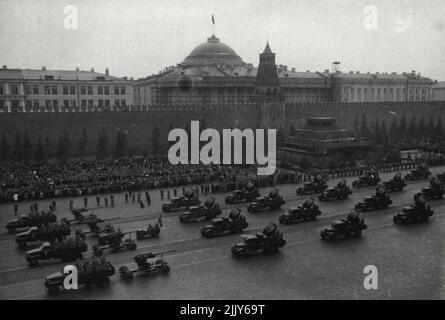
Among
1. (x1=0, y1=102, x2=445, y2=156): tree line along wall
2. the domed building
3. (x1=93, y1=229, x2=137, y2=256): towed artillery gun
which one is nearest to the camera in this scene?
(x1=93, y1=229, x2=137, y2=256): towed artillery gun

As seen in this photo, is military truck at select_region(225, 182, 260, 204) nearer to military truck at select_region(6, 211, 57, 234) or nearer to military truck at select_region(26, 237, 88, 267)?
military truck at select_region(6, 211, 57, 234)

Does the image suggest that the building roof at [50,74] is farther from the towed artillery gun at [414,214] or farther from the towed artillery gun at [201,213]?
the towed artillery gun at [414,214]

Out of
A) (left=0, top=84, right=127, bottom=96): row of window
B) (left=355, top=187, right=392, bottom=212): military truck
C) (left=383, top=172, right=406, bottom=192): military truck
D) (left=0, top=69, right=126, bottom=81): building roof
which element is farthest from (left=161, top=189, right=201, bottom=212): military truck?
(left=0, top=69, right=126, bottom=81): building roof

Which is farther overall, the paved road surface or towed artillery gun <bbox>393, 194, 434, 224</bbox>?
towed artillery gun <bbox>393, 194, 434, 224</bbox>

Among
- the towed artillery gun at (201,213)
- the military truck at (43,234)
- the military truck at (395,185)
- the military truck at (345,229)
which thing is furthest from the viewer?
the military truck at (395,185)

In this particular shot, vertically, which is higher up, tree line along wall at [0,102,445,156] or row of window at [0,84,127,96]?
row of window at [0,84,127,96]

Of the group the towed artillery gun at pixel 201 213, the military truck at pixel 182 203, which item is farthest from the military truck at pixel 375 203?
the military truck at pixel 182 203

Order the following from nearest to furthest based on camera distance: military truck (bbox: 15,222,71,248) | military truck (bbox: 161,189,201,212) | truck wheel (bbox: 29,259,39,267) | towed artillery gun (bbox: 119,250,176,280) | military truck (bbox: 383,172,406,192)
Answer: towed artillery gun (bbox: 119,250,176,280), truck wheel (bbox: 29,259,39,267), military truck (bbox: 15,222,71,248), military truck (bbox: 161,189,201,212), military truck (bbox: 383,172,406,192)
